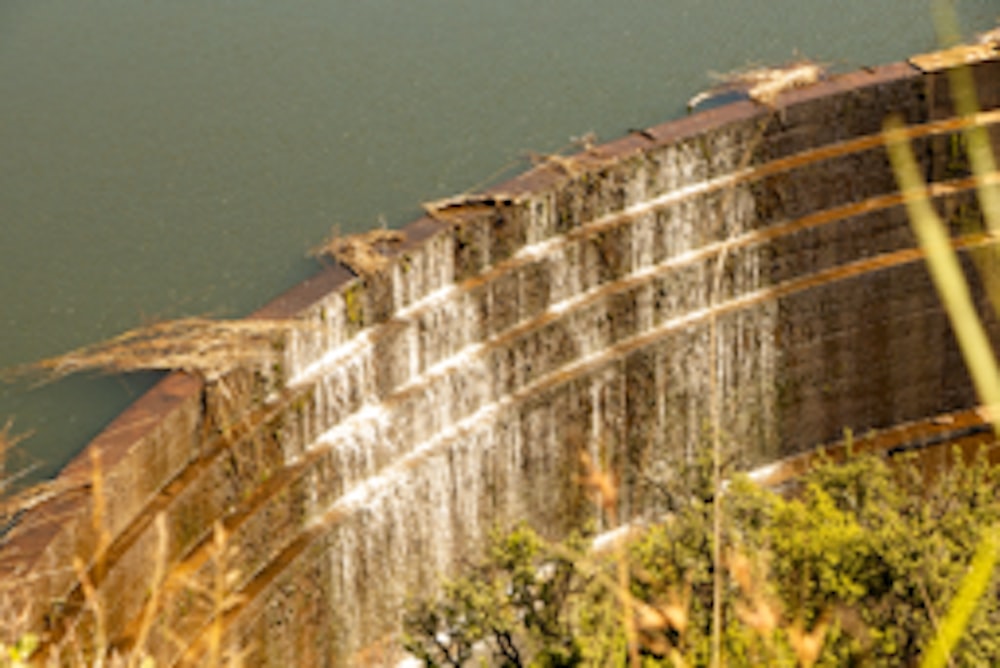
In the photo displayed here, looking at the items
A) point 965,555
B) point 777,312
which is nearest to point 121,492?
point 965,555

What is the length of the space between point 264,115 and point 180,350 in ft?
23.7

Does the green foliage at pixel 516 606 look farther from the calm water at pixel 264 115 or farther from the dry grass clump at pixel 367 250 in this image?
the calm water at pixel 264 115

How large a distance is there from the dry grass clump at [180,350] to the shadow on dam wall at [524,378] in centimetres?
22

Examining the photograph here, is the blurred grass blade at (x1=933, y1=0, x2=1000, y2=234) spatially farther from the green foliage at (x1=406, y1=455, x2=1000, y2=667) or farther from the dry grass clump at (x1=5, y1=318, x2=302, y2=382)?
the dry grass clump at (x1=5, y1=318, x2=302, y2=382)

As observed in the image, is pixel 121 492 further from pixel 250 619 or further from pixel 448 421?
pixel 448 421

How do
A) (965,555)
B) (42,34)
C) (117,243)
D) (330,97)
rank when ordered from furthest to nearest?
(42,34) → (330,97) → (117,243) → (965,555)

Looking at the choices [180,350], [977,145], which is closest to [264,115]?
[180,350]

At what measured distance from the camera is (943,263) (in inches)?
813

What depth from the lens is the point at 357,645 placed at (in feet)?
53.0

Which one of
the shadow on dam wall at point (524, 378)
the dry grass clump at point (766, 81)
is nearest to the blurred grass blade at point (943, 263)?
the shadow on dam wall at point (524, 378)

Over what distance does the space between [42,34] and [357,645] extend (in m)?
13.9

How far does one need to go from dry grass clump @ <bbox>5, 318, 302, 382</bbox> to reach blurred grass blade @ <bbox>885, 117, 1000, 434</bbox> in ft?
35.0

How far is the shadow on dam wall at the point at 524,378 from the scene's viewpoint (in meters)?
13.4

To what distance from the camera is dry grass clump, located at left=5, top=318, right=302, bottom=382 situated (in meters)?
14.5
